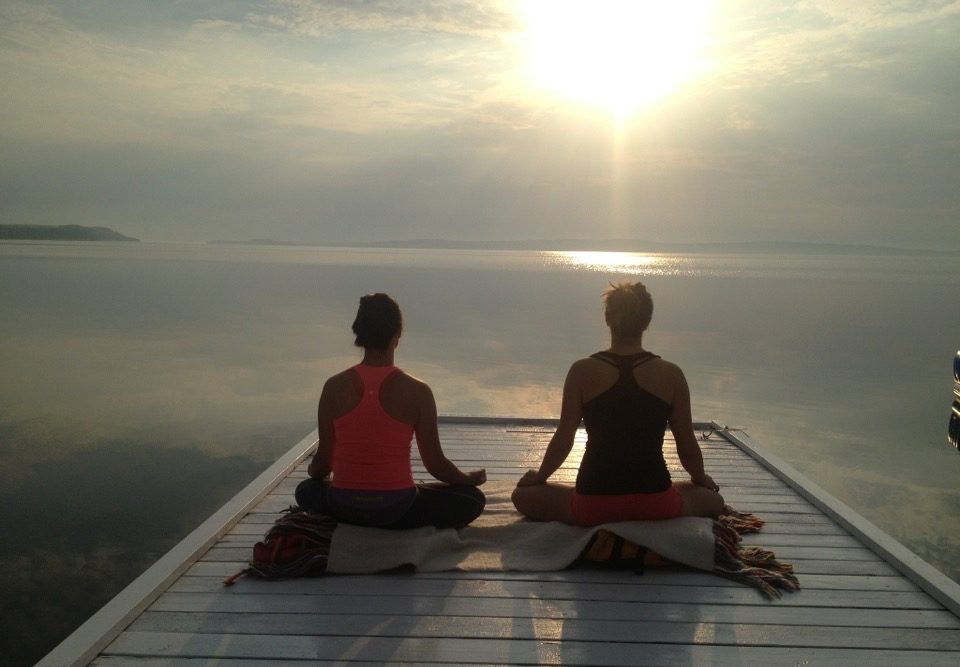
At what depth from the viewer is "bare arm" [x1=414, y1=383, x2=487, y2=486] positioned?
14.1 feet

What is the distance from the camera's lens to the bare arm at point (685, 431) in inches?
169

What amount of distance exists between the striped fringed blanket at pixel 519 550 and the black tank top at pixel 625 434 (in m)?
0.22

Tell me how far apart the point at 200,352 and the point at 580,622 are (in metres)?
18.3

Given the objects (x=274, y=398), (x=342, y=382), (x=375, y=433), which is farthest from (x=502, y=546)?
(x=274, y=398)

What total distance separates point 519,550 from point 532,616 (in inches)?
28.7

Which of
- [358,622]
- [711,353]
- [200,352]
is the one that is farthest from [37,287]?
[358,622]

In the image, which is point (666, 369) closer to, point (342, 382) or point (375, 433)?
point (375, 433)

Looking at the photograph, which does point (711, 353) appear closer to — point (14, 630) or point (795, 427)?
point (795, 427)

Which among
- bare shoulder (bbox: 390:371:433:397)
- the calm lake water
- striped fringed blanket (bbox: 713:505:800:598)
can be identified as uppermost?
bare shoulder (bbox: 390:371:433:397)

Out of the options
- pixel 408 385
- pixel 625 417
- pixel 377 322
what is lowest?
pixel 625 417

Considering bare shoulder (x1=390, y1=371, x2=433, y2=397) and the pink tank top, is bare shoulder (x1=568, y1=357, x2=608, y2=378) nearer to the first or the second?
bare shoulder (x1=390, y1=371, x2=433, y2=397)

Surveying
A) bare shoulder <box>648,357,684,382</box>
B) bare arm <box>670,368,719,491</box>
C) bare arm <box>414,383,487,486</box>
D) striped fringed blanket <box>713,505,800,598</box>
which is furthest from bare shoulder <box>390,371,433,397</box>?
striped fringed blanket <box>713,505,800,598</box>

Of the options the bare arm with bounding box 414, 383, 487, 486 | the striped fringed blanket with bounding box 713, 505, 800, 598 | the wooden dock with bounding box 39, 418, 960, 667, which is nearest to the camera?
the wooden dock with bounding box 39, 418, 960, 667

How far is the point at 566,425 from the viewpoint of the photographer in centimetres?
443
